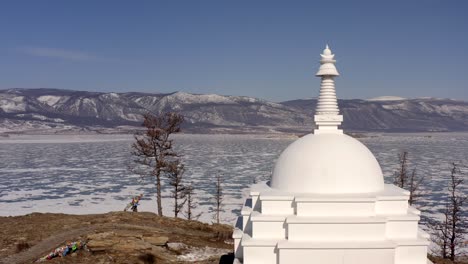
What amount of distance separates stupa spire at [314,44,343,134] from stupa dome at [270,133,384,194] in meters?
0.54

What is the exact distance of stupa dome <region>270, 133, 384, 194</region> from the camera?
44.0 feet

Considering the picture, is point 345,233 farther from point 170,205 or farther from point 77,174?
point 77,174

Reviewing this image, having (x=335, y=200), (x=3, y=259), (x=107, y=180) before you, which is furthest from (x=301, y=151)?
(x=107, y=180)

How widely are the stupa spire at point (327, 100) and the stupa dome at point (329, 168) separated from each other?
0.54m

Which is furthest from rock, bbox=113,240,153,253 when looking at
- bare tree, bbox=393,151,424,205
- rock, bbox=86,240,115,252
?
bare tree, bbox=393,151,424,205

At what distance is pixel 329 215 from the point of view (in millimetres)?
12945

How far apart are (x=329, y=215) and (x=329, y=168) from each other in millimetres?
1496

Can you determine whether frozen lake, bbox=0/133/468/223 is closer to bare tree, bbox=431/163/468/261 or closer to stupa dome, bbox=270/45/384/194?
bare tree, bbox=431/163/468/261

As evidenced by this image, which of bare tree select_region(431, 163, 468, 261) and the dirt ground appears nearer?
the dirt ground

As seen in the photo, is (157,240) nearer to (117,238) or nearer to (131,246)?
(131,246)

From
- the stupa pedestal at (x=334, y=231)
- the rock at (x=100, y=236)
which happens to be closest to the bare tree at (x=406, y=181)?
the stupa pedestal at (x=334, y=231)

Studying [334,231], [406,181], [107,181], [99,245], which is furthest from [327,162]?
[107,181]

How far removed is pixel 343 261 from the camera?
41.2 ft

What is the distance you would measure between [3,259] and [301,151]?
12.9 m
